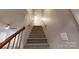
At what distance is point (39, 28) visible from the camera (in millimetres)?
1607

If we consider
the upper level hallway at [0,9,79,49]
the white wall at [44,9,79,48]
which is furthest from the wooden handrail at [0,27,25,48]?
the white wall at [44,9,79,48]

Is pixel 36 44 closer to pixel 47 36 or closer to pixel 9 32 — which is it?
pixel 47 36

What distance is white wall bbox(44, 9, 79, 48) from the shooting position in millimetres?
1557

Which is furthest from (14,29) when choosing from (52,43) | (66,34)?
(66,34)

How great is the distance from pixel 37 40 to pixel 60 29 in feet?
1.01

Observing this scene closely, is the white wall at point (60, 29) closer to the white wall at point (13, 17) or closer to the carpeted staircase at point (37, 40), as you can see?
the carpeted staircase at point (37, 40)

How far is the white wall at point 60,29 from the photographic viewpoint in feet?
5.11

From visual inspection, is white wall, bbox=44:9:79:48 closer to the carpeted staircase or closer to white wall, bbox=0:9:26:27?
the carpeted staircase

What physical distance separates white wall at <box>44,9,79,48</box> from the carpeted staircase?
2.4 inches

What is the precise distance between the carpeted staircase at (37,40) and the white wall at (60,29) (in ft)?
0.20

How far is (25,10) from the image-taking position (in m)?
1.60

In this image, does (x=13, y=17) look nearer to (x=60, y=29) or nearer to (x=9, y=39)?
(x=9, y=39)

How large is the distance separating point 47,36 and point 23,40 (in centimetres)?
29

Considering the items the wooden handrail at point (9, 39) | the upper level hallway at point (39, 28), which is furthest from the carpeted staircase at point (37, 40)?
the wooden handrail at point (9, 39)
